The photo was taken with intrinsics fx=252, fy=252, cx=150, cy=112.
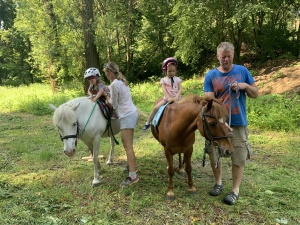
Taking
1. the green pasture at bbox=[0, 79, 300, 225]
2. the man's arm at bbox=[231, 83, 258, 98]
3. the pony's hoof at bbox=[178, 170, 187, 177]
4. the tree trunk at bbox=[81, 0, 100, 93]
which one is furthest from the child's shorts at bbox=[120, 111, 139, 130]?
the tree trunk at bbox=[81, 0, 100, 93]

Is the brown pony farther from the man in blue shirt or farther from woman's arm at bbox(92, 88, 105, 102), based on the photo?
woman's arm at bbox(92, 88, 105, 102)

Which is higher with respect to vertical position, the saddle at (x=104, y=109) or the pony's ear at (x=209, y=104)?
the pony's ear at (x=209, y=104)

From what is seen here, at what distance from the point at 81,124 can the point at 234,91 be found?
2.14 meters

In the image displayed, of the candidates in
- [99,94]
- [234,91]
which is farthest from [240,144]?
[99,94]

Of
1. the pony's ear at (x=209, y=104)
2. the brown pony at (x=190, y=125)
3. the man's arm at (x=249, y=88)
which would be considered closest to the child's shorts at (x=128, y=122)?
the brown pony at (x=190, y=125)

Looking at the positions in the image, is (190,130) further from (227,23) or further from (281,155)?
(227,23)

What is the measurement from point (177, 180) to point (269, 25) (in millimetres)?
14023

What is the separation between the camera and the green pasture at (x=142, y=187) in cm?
289

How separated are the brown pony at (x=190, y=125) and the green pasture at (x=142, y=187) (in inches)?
17.4

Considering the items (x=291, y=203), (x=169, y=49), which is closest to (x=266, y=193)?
(x=291, y=203)

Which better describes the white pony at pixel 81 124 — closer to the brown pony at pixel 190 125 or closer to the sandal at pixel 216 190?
the brown pony at pixel 190 125

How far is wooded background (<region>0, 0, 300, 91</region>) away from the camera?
1116cm

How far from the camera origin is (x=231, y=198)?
3.16m

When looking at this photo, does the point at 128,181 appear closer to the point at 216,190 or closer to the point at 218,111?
the point at 216,190
